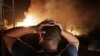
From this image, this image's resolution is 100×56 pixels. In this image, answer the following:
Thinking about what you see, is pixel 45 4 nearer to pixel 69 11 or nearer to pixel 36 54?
pixel 69 11

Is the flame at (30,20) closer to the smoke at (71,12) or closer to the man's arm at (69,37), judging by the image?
the smoke at (71,12)

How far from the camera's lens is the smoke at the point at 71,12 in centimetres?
756

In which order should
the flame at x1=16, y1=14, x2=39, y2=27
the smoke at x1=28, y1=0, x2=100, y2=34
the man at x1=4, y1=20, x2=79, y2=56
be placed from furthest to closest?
the smoke at x1=28, y1=0, x2=100, y2=34 → the flame at x1=16, y1=14, x2=39, y2=27 → the man at x1=4, y1=20, x2=79, y2=56

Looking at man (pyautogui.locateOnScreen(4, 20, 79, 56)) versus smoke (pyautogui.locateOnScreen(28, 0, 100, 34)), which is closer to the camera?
man (pyautogui.locateOnScreen(4, 20, 79, 56))

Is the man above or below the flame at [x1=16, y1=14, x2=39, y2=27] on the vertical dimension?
above

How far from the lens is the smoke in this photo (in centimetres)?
756

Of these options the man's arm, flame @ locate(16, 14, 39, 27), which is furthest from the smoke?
the man's arm

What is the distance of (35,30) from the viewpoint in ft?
4.45

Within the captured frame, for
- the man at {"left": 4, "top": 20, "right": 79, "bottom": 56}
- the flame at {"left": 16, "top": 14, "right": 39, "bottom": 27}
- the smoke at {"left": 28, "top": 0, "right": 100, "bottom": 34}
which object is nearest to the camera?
the man at {"left": 4, "top": 20, "right": 79, "bottom": 56}

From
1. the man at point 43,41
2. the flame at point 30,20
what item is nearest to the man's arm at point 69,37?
the man at point 43,41

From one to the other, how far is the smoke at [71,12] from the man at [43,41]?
19.9 feet

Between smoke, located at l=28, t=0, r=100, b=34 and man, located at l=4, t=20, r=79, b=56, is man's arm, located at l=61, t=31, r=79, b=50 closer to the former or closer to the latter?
man, located at l=4, t=20, r=79, b=56

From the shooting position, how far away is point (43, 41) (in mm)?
1371

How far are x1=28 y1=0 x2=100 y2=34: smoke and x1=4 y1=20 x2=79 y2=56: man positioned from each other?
19.9ft
